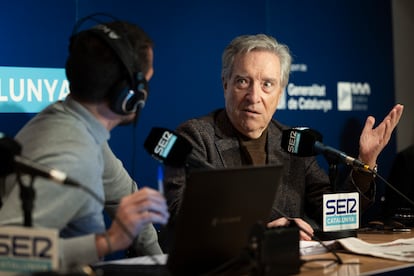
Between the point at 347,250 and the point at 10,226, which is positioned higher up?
the point at 10,226

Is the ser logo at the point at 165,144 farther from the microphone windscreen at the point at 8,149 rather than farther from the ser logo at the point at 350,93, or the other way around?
the ser logo at the point at 350,93

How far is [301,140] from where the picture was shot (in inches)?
101

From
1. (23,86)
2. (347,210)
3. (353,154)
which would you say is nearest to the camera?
(347,210)

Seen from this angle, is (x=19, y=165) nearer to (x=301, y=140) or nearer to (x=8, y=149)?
(x=8, y=149)

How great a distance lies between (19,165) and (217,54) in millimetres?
2370

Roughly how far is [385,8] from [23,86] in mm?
2681

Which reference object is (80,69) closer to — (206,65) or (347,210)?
(347,210)

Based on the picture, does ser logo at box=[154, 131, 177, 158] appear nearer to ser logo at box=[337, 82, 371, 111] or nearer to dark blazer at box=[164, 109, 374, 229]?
dark blazer at box=[164, 109, 374, 229]

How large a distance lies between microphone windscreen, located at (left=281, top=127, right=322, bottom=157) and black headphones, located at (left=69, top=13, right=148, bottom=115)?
0.81 meters

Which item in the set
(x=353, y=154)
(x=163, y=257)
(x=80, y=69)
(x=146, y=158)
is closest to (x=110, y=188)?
(x=163, y=257)

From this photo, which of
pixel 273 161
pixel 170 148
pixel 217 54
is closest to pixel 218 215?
pixel 170 148

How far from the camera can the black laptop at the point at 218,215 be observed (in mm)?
1679

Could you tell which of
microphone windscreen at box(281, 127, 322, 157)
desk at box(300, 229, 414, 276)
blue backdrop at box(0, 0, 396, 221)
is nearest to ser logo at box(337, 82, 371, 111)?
blue backdrop at box(0, 0, 396, 221)

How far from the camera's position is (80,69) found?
1.89 meters
